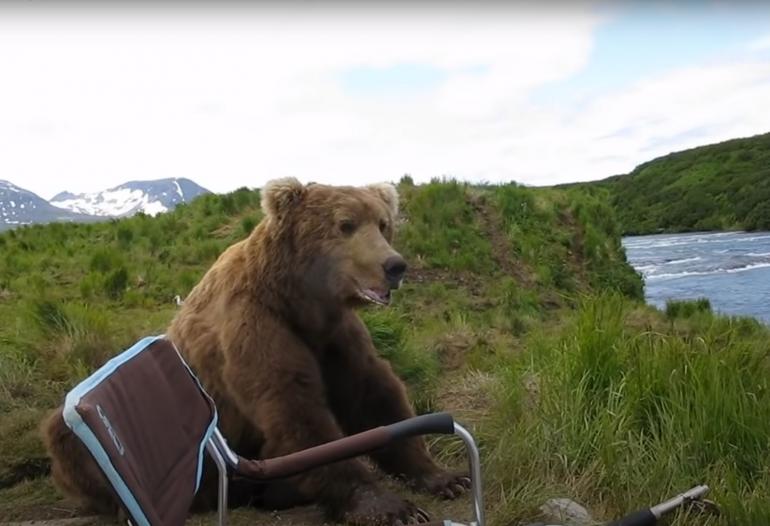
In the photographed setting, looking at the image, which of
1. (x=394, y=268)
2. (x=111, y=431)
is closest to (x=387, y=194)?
(x=394, y=268)

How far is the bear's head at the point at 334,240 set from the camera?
11.7ft

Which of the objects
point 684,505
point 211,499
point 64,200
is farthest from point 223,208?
point 64,200

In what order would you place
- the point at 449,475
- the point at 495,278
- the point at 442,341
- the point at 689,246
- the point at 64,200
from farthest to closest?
the point at 64,200
the point at 689,246
the point at 495,278
the point at 442,341
the point at 449,475

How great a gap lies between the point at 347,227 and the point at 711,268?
37.8ft

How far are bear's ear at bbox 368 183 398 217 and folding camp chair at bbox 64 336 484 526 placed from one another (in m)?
1.59

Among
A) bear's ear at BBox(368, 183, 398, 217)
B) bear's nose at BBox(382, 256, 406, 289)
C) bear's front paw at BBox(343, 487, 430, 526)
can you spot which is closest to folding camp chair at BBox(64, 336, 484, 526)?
bear's front paw at BBox(343, 487, 430, 526)

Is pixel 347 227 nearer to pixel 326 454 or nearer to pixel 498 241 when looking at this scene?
pixel 326 454

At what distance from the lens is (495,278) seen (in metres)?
10.9

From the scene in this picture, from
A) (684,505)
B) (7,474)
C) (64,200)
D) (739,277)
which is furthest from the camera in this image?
(64,200)

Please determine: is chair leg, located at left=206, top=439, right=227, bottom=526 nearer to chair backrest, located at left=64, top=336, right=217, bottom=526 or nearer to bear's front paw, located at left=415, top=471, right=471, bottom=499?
chair backrest, located at left=64, top=336, right=217, bottom=526

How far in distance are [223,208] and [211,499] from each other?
9.19m

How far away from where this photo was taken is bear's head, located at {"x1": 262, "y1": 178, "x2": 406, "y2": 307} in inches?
140

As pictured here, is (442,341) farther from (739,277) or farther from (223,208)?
(739,277)

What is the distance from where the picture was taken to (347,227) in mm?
3680
